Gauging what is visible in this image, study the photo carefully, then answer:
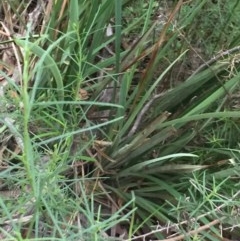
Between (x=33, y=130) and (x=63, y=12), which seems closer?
(x=33, y=130)

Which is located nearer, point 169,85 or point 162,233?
point 162,233

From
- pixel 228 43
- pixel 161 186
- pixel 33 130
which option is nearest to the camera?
pixel 33 130

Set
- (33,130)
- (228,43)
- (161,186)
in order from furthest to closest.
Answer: (228,43) < (161,186) < (33,130)

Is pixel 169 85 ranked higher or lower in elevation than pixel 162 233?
higher

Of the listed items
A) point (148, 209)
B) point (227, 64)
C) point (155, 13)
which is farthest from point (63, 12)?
point (148, 209)

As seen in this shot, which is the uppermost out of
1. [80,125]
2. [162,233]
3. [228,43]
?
[228,43]

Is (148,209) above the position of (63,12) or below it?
below

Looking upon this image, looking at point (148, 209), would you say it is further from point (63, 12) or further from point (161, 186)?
point (63, 12)

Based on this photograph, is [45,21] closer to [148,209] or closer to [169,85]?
[169,85]

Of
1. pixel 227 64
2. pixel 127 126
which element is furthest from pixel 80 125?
pixel 227 64
